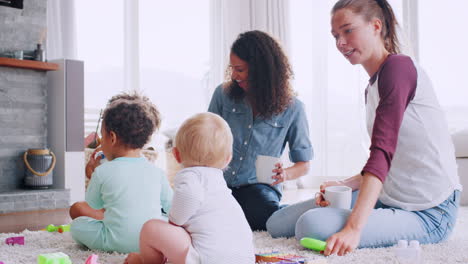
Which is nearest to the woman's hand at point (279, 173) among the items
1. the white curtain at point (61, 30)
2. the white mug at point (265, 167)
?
the white mug at point (265, 167)

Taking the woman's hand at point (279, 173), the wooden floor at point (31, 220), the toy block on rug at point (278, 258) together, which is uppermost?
the woman's hand at point (279, 173)

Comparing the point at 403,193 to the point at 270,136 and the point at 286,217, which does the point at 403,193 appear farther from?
the point at 270,136

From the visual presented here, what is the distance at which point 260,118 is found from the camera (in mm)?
2256

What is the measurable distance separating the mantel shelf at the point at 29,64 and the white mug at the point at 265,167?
5.61ft

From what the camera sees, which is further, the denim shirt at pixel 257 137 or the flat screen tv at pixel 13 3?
the flat screen tv at pixel 13 3

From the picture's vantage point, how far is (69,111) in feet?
10.6

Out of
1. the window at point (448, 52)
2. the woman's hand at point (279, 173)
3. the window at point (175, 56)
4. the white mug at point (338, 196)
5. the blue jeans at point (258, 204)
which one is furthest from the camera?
the window at point (175, 56)

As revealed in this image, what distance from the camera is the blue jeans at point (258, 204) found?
2.16 metres

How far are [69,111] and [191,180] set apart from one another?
2191 millimetres

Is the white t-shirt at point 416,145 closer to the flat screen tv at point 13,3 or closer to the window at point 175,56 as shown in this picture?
the flat screen tv at point 13,3

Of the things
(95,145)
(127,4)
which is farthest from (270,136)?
(127,4)

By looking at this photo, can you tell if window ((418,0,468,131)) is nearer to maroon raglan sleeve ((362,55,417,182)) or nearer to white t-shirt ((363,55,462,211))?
white t-shirt ((363,55,462,211))

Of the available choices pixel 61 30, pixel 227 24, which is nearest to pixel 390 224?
pixel 61 30

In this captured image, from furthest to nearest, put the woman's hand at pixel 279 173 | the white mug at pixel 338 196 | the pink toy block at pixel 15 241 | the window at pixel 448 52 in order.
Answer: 1. the window at pixel 448 52
2. the woman's hand at pixel 279 173
3. the pink toy block at pixel 15 241
4. the white mug at pixel 338 196
